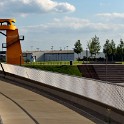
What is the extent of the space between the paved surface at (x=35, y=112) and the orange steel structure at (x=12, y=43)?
5964 cm

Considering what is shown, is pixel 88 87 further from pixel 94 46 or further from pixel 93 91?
pixel 94 46

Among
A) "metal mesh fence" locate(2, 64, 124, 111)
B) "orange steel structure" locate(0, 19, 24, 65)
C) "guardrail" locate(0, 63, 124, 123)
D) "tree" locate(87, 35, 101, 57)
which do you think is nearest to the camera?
"guardrail" locate(0, 63, 124, 123)

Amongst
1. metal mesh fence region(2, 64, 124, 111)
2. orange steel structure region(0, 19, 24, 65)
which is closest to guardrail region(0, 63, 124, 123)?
metal mesh fence region(2, 64, 124, 111)

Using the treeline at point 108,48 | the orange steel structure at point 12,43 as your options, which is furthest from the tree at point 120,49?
the orange steel structure at point 12,43

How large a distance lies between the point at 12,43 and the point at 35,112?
216 ft

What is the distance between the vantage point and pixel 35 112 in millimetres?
Result: 14648

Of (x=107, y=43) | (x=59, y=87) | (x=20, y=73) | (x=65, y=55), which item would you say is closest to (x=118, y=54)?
(x=107, y=43)

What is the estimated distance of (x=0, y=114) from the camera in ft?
45.3

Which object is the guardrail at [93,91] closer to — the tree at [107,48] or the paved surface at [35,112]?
the paved surface at [35,112]

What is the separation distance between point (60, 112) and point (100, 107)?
1.48 meters

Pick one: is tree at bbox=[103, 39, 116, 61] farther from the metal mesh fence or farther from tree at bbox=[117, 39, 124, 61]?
the metal mesh fence

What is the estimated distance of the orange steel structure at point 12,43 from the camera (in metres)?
79.0

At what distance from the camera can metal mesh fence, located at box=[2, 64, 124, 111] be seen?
1308 cm

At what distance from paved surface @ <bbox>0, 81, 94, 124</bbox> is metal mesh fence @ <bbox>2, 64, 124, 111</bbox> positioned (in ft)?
3.02
